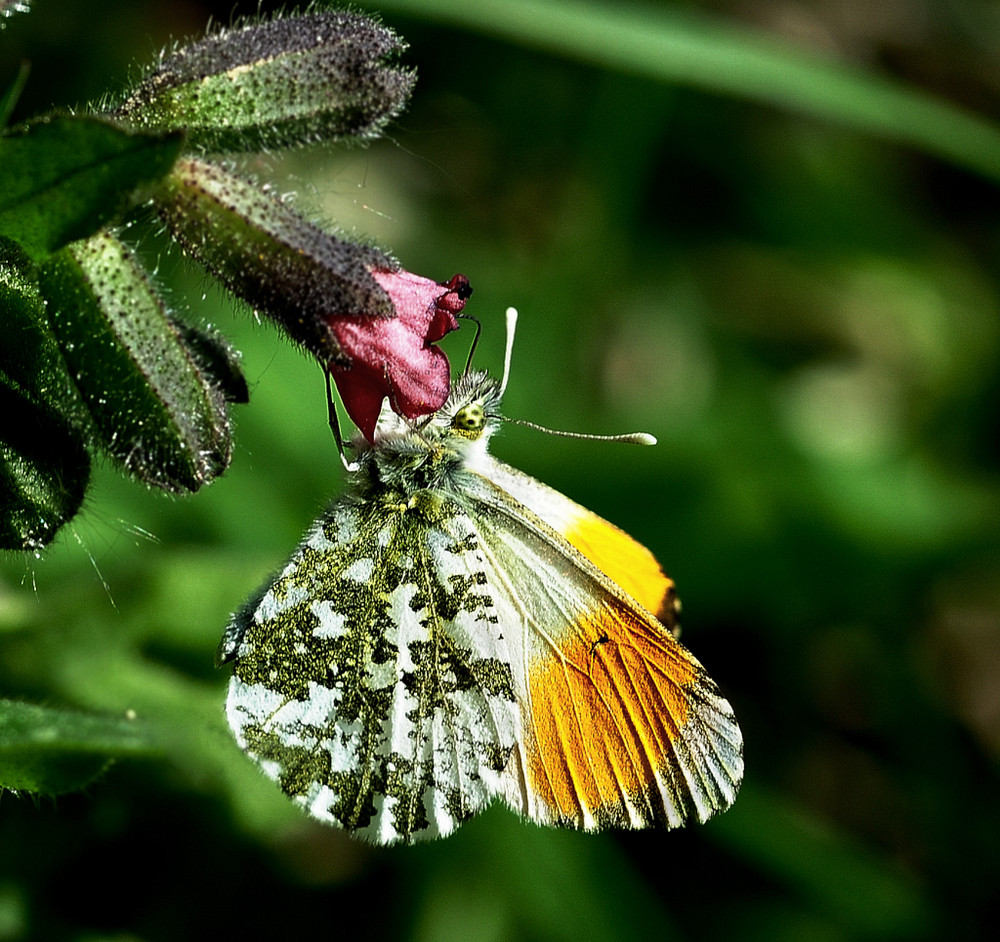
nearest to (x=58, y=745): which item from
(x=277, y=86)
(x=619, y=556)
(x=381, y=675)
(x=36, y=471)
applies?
(x=36, y=471)

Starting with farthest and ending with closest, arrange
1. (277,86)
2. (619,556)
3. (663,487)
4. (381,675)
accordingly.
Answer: (663,487)
(619,556)
(381,675)
(277,86)

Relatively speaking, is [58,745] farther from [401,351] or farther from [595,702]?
[595,702]

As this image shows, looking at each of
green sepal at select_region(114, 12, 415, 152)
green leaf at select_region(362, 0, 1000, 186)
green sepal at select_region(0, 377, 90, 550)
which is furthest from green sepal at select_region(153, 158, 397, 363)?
green leaf at select_region(362, 0, 1000, 186)

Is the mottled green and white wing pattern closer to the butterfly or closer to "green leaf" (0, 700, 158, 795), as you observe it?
the butterfly

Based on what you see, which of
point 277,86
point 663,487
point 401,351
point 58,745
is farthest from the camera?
point 663,487

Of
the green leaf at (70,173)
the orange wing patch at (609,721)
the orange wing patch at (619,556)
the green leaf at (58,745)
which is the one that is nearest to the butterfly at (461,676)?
the orange wing patch at (609,721)
